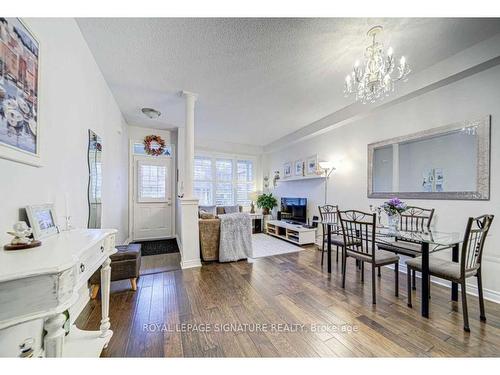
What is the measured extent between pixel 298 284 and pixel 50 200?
2.62 metres

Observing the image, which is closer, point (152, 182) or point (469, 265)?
point (469, 265)

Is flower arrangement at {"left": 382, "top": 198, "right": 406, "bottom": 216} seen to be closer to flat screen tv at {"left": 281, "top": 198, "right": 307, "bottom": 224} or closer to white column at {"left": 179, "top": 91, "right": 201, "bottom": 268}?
flat screen tv at {"left": 281, "top": 198, "right": 307, "bottom": 224}

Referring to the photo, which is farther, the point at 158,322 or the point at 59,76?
the point at 158,322

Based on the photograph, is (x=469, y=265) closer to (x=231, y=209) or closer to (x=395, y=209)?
(x=395, y=209)

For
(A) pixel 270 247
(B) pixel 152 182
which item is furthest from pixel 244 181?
(A) pixel 270 247

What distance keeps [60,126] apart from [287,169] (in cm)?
497

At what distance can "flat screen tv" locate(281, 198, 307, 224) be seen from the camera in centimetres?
496

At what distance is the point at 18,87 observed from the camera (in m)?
1.08

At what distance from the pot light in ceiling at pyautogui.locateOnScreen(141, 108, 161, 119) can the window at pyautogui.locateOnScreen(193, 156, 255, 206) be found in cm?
209

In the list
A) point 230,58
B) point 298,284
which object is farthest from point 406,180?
point 230,58

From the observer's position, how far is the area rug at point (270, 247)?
12.5 feet
